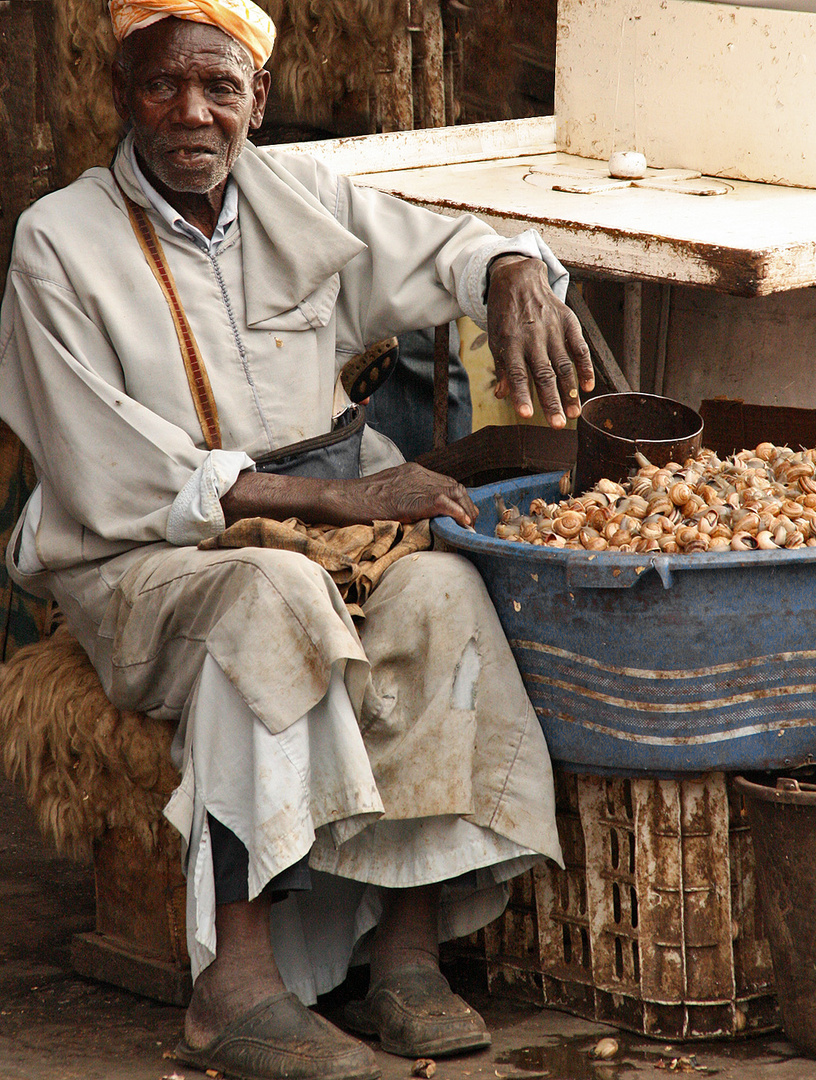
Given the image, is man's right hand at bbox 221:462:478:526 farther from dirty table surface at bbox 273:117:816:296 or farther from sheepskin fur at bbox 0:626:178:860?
dirty table surface at bbox 273:117:816:296

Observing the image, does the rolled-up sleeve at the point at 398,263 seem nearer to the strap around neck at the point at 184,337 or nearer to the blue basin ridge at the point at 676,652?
the strap around neck at the point at 184,337

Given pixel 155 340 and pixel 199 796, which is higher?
pixel 155 340

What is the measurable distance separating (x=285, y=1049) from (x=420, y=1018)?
263mm

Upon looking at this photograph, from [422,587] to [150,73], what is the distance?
3.75 feet

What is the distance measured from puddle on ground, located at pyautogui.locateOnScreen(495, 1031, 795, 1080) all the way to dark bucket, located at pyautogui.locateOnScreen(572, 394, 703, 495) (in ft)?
3.53

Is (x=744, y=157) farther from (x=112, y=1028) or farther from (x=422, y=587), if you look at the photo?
(x=112, y=1028)

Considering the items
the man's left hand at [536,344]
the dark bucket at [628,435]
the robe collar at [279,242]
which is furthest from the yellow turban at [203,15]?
the dark bucket at [628,435]

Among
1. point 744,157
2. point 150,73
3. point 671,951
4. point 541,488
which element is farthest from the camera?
point 744,157

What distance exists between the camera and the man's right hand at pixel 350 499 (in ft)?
8.94

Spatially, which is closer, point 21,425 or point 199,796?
point 199,796

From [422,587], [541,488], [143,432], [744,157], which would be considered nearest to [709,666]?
[422,587]

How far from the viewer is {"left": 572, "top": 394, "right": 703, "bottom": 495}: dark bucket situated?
2893 mm

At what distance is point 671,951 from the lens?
2.58 meters

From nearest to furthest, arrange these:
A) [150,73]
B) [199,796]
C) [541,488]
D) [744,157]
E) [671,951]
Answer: [199,796]
[671,951]
[150,73]
[541,488]
[744,157]
